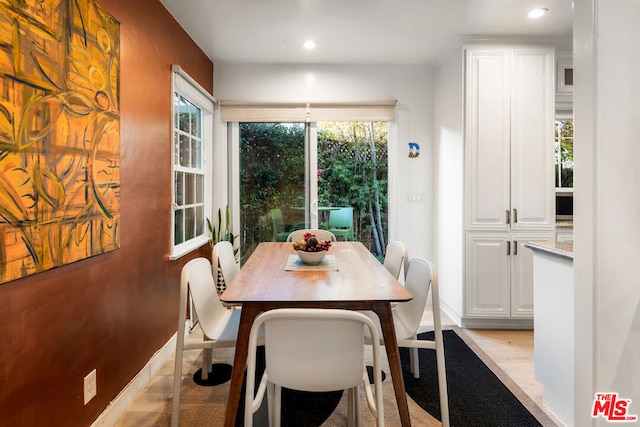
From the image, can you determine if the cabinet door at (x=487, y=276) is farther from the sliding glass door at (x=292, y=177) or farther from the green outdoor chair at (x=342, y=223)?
the green outdoor chair at (x=342, y=223)

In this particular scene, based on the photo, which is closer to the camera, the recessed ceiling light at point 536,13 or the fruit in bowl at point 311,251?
the fruit in bowl at point 311,251

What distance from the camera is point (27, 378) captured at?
1.31 meters

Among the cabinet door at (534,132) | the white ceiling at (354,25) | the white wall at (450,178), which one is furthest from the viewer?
the white wall at (450,178)

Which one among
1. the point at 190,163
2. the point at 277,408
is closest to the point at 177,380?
the point at 277,408

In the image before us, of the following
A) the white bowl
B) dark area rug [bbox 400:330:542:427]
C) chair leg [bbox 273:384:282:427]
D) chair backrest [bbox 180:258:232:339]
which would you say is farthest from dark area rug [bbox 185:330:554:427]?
the white bowl

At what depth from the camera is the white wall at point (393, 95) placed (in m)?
3.81

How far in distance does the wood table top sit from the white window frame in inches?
34.6

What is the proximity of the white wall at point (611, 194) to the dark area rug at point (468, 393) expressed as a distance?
721 mm

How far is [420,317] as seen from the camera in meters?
1.76

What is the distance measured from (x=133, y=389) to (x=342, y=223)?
8.74 feet

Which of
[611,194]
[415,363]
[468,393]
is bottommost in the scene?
[468,393]

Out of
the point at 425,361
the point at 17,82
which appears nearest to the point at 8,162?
the point at 17,82

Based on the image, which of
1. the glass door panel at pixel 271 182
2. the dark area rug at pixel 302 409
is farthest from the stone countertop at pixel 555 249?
the glass door panel at pixel 271 182

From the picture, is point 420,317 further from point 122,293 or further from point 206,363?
point 122,293
